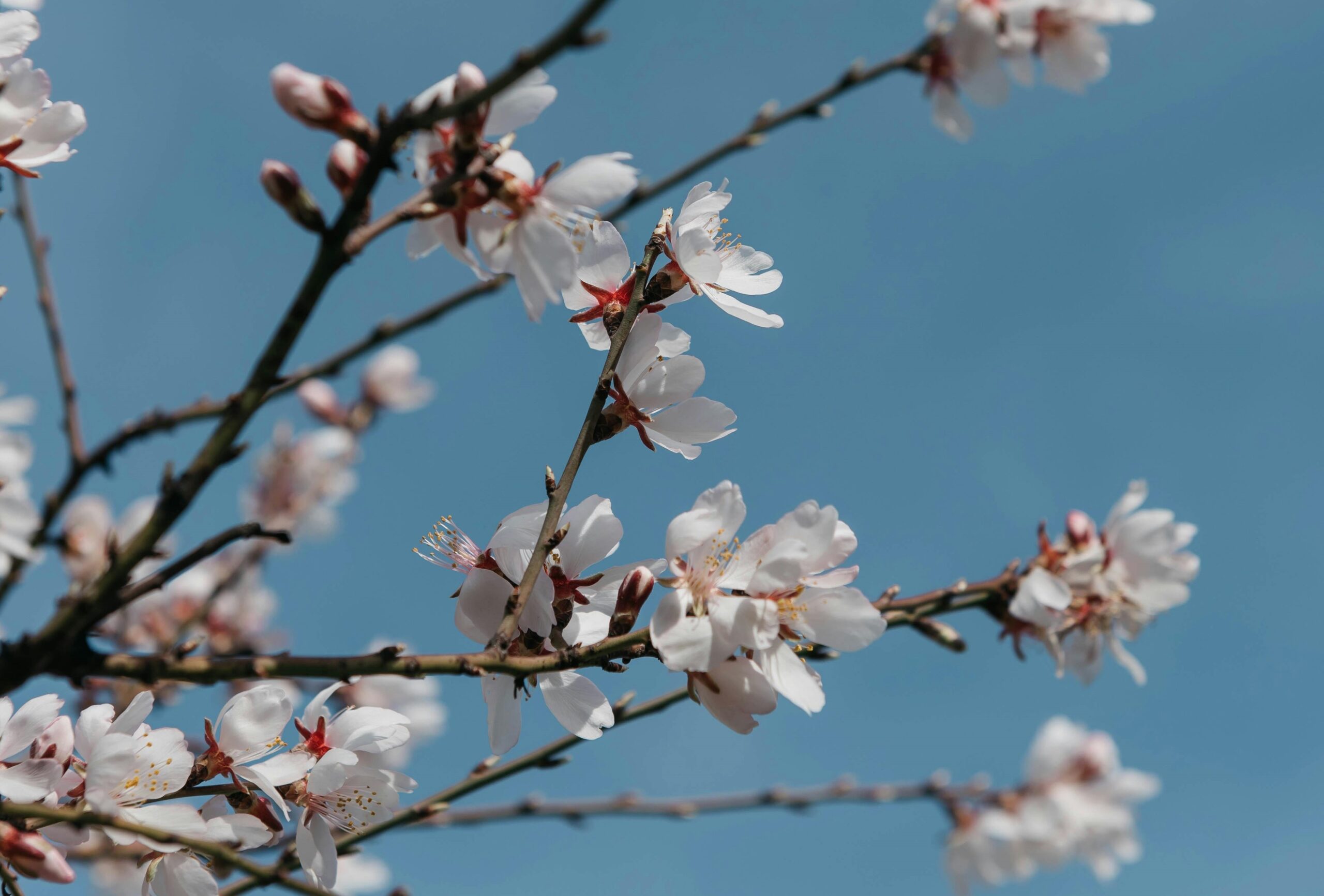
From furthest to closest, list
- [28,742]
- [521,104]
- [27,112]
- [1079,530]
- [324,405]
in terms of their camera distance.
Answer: [324,405]
[1079,530]
[27,112]
[28,742]
[521,104]

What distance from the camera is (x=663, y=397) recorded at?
1.41m

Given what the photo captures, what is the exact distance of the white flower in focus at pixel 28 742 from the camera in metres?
1.27

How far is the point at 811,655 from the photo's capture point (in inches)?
54.6

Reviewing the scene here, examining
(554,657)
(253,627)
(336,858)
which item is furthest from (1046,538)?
(253,627)

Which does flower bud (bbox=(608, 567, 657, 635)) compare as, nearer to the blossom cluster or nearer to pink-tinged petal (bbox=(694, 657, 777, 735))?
pink-tinged petal (bbox=(694, 657, 777, 735))

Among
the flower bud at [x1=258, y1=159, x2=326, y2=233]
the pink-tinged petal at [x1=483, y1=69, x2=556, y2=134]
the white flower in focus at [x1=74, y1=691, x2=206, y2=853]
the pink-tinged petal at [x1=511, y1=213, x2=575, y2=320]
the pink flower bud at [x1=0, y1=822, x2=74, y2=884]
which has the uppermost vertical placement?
the pink-tinged petal at [x1=483, y1=69, x2=556, y2=134]

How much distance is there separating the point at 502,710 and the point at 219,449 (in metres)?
0.54

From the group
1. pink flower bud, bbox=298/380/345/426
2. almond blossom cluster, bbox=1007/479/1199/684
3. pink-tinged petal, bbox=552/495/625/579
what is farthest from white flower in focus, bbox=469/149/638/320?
pink flower bud, bbox=298/380/345/426

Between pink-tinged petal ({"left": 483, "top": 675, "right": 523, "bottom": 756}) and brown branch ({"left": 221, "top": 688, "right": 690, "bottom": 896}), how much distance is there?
0.24 m

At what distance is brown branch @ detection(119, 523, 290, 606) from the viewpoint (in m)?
0.97

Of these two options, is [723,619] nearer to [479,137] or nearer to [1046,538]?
[479,137]

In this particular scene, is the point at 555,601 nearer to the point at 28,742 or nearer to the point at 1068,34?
the point at 28,742

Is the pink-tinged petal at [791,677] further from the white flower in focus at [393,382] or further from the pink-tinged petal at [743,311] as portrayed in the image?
the white flower in focus at [393,382]

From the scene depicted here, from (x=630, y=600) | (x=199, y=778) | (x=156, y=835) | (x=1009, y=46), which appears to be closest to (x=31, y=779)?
(x=199, y=778)
